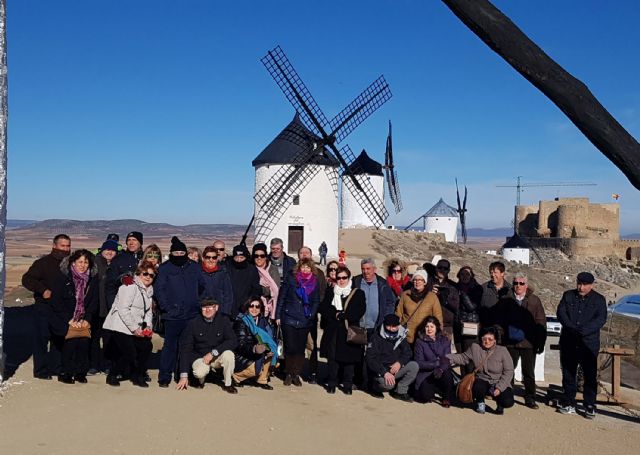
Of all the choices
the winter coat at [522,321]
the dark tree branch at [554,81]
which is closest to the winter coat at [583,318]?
the winter coat at [522,321]

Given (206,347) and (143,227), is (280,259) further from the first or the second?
(143,227)

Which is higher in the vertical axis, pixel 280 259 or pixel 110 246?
pixel 110 246

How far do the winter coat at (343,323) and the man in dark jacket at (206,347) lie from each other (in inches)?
46.4

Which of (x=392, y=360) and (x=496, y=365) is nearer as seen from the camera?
(x=496, y=365)

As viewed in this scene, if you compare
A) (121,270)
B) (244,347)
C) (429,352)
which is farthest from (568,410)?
(121,270)

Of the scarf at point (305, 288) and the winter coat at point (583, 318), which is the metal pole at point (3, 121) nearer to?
the scarf at point (305, 288)

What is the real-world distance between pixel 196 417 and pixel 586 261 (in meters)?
60.9

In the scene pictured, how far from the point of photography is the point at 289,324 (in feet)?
25.7

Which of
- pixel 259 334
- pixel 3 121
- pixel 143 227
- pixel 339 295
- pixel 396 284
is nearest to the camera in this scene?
pixel 3 121

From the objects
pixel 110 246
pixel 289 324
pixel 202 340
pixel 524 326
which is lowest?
pixel 202 340

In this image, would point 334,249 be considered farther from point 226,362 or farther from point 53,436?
point 53,436

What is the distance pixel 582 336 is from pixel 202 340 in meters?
4.07

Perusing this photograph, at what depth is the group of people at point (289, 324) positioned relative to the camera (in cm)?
712

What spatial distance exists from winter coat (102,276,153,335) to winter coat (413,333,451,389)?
117 inches
